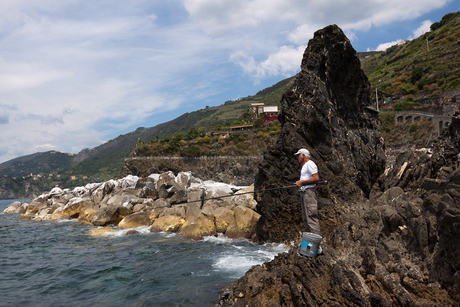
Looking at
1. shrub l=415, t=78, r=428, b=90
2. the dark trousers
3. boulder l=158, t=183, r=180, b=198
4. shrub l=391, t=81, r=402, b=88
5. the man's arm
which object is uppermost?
shrub l=391, t=81, r=402, b=88

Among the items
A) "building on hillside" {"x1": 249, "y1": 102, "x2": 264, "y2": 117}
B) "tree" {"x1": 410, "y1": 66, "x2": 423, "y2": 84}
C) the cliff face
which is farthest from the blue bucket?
"building on hillside" {"x1": 249, "y1": 102, "x2": 264, "y2": 117}

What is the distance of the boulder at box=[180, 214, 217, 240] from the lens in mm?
14156

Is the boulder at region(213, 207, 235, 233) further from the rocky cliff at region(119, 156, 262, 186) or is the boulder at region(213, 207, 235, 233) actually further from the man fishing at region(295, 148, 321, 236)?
the rocky cliff at region(119, 156, 262, 186)

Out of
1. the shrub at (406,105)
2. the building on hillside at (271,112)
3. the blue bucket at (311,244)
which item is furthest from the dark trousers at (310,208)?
the building on hillside at (271,112)

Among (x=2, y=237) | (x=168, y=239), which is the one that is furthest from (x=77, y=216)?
(x=168, y=239)

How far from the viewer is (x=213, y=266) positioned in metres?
9.14

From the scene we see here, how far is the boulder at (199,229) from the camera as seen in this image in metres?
14.2

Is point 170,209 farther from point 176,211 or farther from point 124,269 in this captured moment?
point 124,269

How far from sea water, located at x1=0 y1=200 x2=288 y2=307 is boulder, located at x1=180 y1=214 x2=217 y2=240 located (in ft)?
1.48

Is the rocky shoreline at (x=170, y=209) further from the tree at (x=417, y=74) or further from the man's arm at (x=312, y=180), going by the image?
the tree at (x=417, y=74)

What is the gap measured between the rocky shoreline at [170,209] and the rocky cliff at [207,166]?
60.1 ft

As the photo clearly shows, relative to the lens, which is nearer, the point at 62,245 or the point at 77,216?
the point at 62,245

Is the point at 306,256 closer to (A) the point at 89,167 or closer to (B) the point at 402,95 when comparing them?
(B) the point at 402,95

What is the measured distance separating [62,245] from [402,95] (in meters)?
62.3
